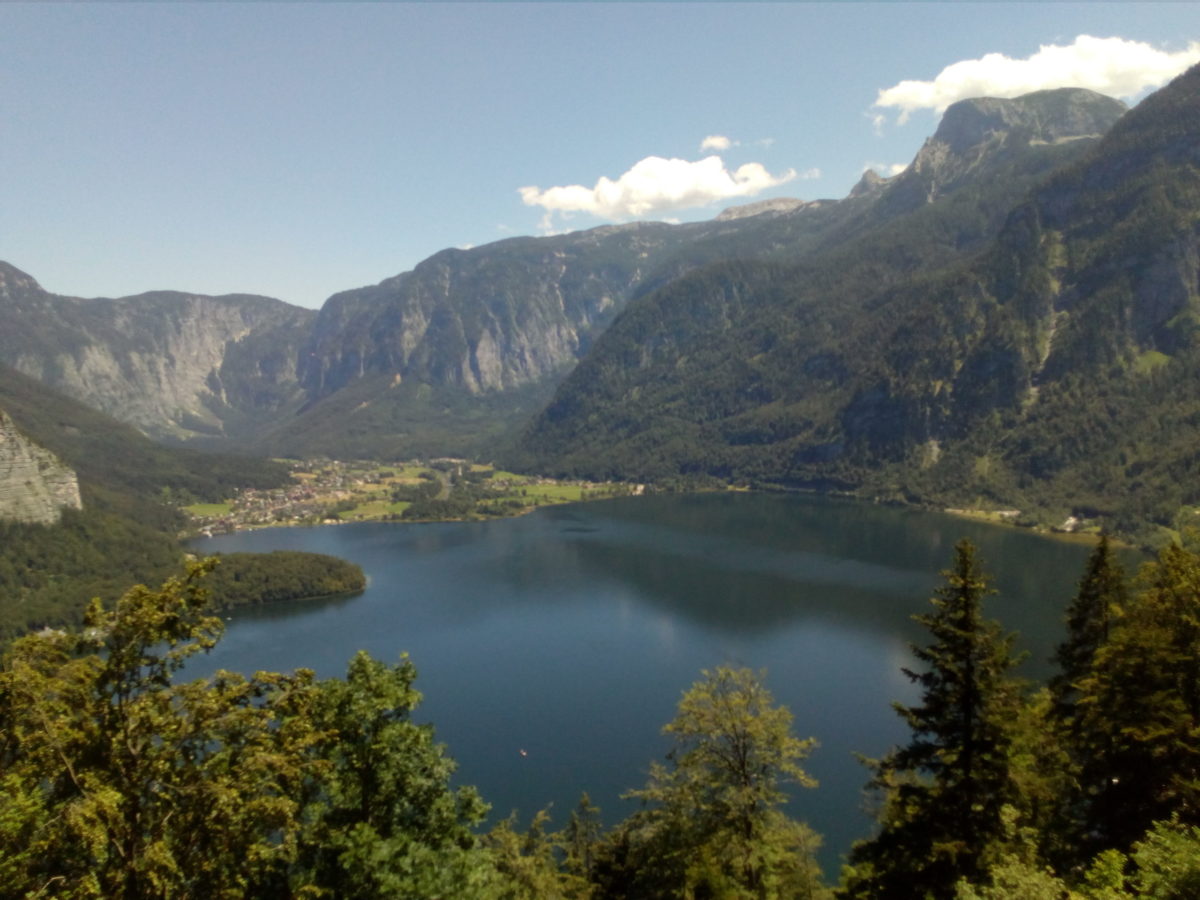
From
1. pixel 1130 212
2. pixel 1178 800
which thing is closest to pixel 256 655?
pixel 1178 800

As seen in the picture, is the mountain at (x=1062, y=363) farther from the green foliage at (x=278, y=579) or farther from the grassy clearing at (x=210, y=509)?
the grassy clearing at (x=210, y=509)

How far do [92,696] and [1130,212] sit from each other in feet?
687

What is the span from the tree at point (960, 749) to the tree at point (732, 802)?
3.85 m

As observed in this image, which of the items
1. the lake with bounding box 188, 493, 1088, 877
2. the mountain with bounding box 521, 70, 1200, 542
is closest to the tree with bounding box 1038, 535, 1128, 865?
the lake with bounding box 188, 493, 1088, 877

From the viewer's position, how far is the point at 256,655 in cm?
7288

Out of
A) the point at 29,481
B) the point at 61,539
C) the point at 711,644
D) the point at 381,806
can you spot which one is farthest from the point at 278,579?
the point at 381,806

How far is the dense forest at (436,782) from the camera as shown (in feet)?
26.9

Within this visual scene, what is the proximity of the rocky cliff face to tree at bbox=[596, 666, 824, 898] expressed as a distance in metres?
117

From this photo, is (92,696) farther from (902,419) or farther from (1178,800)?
(902,419)

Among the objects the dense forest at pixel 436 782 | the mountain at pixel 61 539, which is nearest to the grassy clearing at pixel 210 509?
the mountain at pixel 61 539

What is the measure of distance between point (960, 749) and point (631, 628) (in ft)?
216

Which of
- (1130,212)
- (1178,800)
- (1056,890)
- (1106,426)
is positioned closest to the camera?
(1056,890)

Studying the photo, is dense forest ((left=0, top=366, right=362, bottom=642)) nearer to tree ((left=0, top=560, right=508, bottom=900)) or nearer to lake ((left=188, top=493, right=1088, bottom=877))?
lake ((left=188, top=493, right=1088, bottom=877))

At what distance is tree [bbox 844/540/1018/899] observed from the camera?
1409cm
